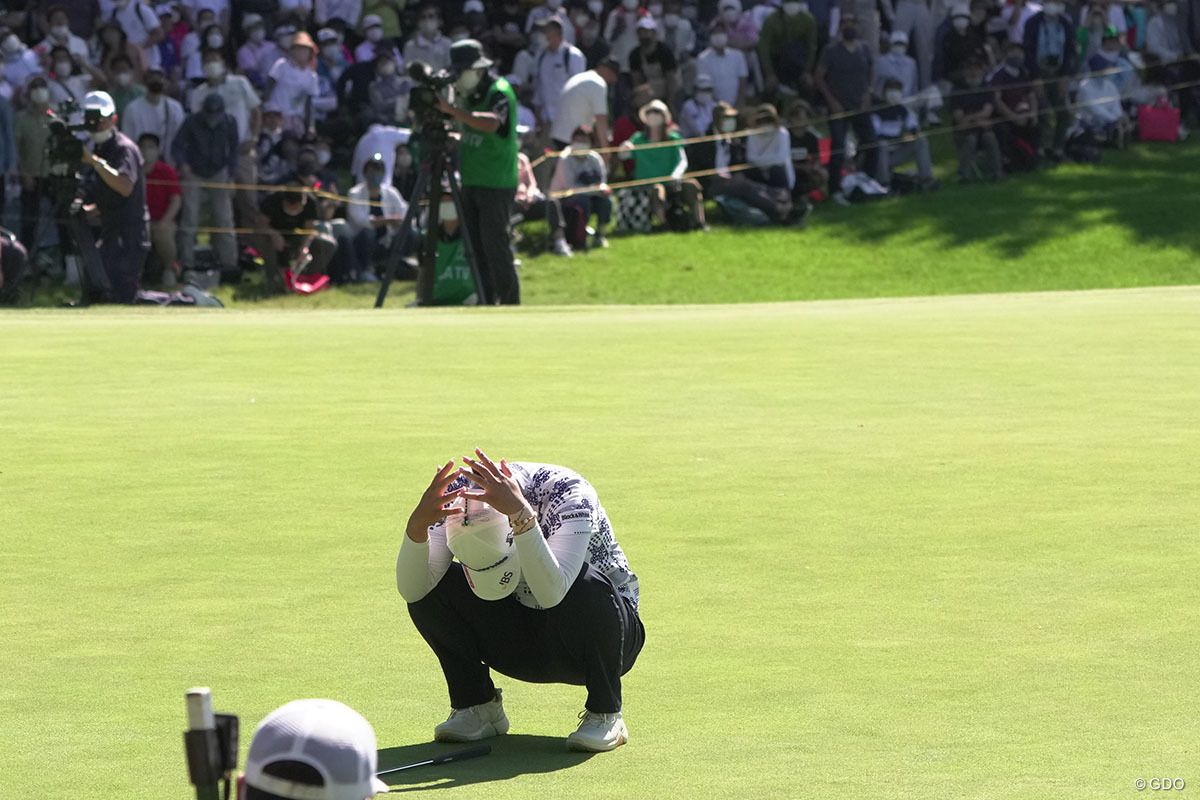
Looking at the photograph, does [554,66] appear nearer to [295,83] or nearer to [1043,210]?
[295,83]

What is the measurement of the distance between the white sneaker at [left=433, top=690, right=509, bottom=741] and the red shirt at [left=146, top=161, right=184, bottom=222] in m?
15.5

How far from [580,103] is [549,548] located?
58.6 feet

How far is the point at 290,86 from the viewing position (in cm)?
2323

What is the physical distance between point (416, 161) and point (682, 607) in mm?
14999

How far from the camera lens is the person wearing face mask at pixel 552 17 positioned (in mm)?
24766

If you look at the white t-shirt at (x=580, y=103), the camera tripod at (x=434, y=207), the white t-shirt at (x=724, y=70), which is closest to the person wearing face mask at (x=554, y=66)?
the white t-shirt at (x=580, y=103)

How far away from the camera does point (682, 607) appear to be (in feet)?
23.9

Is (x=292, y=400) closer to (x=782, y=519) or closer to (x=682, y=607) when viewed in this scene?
(x=782, y=519)

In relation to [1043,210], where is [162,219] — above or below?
above

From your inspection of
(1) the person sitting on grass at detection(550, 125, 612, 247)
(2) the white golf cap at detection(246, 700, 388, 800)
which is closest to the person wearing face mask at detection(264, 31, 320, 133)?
(1) the person sitting on grass at detection(550, 125, 612, 247)

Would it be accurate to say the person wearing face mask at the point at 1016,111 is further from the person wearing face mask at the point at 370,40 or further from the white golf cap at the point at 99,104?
the white golf cap at the point at 99,104

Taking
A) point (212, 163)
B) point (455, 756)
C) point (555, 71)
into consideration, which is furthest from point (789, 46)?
point (455, 756)

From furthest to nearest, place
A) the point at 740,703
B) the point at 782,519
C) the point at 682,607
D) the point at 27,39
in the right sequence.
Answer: the point at 27,39
the point at 782,519
the point at 682,607
the point at 740,703

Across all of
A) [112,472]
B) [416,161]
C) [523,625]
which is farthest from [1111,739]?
[416,161]
